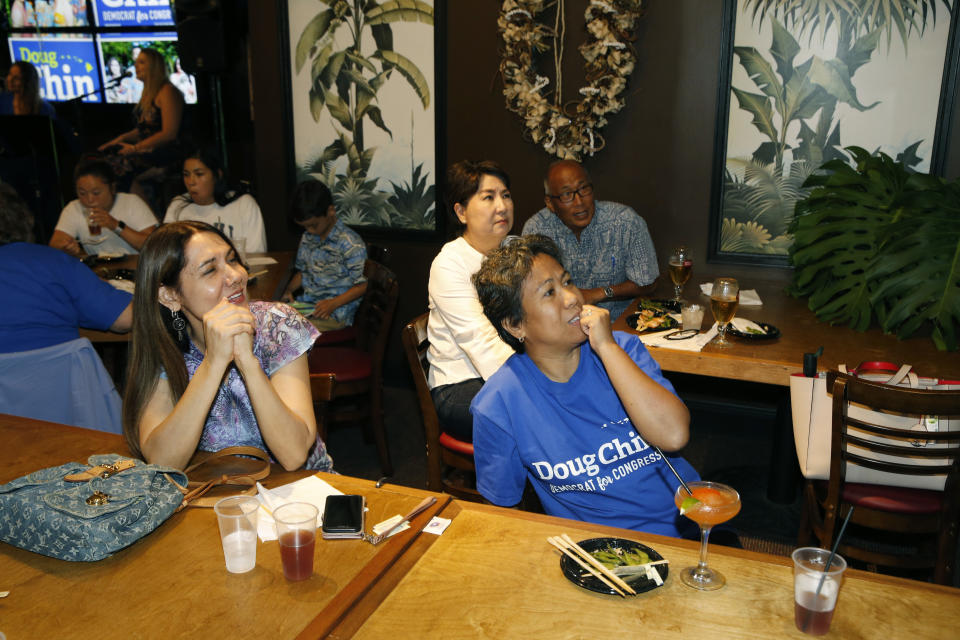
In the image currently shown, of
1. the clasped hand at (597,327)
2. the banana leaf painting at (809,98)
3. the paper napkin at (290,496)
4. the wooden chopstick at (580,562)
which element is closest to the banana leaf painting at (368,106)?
the banana leaf painting at (809,98)

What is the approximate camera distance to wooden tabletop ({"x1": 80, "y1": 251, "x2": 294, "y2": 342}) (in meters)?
3.29

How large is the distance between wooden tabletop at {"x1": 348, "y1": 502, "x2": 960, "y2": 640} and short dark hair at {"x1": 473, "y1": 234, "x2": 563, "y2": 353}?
704 mm

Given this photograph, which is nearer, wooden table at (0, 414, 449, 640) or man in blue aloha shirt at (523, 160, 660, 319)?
wooden table at (0, 414, 449, 640)

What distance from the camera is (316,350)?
13.1 feet

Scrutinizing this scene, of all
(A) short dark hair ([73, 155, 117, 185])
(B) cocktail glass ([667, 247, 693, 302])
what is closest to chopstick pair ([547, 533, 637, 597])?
(B) cocktail glass ([667, 247, 693, 302])

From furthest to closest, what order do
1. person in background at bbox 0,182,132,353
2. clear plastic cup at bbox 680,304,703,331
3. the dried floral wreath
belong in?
the dried floral wreath < clear plastic cup at bbox 680,304,703,331 < person in background at bbox 0,182,132,353

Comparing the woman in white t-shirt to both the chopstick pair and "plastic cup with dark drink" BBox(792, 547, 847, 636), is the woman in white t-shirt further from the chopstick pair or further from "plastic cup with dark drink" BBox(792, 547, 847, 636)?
"plastic cup with dark drink" BBox(792, 547, 847, 636)

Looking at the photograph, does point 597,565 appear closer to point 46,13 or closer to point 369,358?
point 369,358

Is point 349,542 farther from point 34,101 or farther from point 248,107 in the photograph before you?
point 34,101

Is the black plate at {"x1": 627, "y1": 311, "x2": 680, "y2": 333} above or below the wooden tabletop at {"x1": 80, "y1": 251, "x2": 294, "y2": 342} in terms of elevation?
above

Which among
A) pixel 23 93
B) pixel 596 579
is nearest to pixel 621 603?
pixel 596 579

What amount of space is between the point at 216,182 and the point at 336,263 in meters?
1.14

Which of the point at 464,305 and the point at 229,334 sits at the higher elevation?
the point at 229,334

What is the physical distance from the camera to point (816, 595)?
47.1 inches
